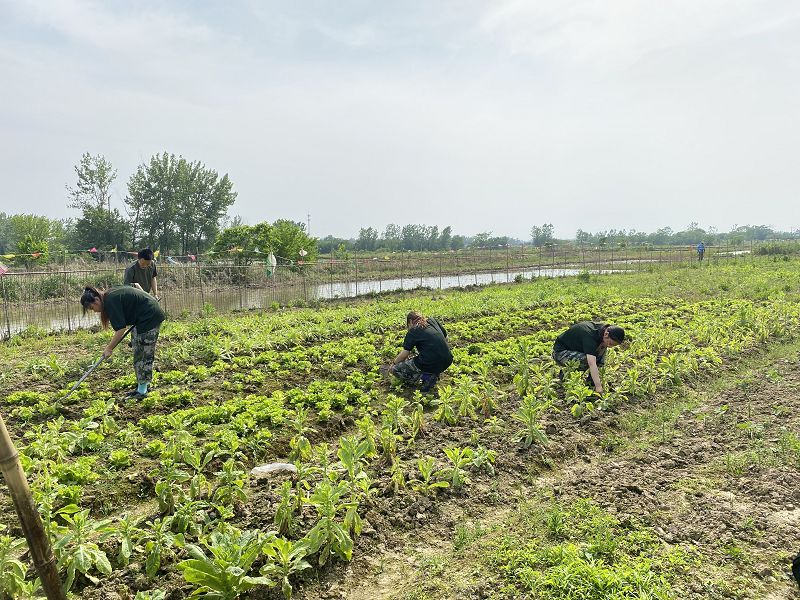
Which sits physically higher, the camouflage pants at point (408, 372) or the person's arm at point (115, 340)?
the person's arm at point (115, 340)

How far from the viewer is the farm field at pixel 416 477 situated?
3.46 metres

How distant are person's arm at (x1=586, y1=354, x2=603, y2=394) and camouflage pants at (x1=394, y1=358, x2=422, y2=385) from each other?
7.98 ft

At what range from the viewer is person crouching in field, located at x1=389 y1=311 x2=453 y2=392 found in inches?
291

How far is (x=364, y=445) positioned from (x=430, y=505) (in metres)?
0.78

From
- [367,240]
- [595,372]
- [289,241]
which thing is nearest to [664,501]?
[595,372]

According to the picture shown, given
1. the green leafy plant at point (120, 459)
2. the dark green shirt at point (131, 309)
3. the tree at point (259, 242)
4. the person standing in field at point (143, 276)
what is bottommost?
the green leafy plant at point (120, 459)

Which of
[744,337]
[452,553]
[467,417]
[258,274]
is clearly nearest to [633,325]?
[744,337]

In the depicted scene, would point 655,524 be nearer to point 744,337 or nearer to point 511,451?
point 511,451

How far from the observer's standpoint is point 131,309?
23.0 ft

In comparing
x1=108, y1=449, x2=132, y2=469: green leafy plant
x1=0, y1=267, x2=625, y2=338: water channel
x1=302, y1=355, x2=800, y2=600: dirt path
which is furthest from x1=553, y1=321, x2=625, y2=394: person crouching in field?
x1=0, y1=267, x2=625, y2=338: water channel

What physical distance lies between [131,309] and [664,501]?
6.69 meters

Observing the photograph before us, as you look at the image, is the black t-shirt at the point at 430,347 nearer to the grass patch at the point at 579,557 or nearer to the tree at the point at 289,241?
the grass patch at the point at 579,557

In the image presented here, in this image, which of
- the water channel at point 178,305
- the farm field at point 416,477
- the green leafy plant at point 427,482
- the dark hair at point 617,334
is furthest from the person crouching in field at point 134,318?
the water channel at point 178,305

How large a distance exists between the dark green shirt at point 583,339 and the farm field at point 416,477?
17.5 inches
